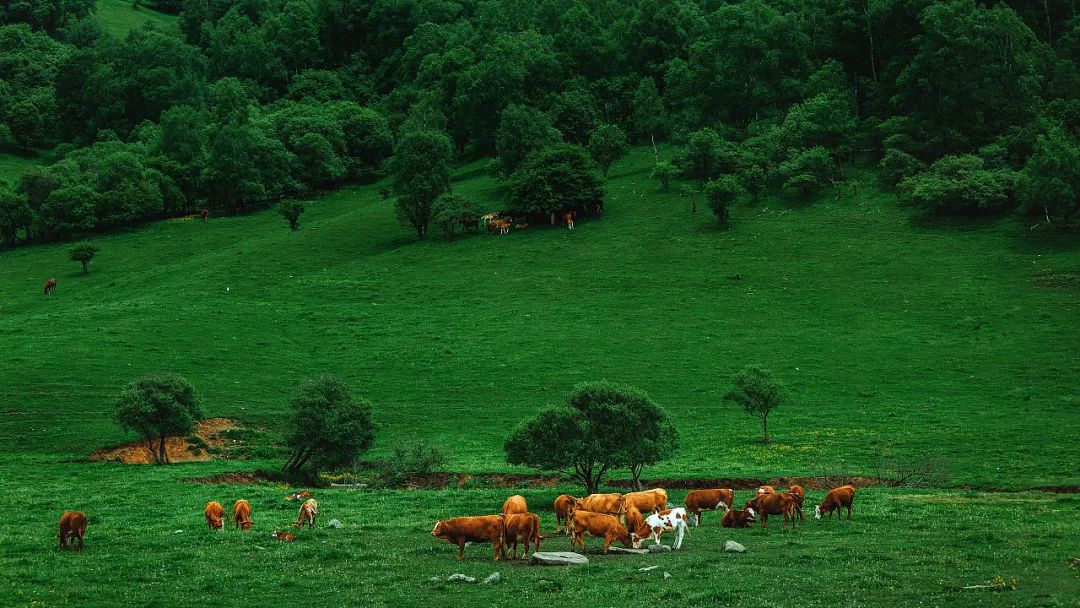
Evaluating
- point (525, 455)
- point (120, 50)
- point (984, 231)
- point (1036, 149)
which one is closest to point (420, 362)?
point (525, 455)

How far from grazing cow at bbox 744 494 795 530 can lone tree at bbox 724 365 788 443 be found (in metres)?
23.1

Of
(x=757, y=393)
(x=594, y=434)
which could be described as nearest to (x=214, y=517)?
(x=594, y=434)

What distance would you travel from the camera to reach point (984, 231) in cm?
9419

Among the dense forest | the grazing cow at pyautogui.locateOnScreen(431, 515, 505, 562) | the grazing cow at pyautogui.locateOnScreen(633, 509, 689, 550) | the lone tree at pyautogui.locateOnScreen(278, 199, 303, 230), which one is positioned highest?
the dense forest

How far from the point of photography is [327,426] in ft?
160

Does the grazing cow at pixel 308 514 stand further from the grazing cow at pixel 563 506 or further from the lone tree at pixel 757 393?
the lone tree at pixel 757 393

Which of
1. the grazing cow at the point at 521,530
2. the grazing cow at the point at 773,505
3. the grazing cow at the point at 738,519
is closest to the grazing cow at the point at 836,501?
the grazing cow at the point at 773,505

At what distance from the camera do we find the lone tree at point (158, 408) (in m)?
53.4

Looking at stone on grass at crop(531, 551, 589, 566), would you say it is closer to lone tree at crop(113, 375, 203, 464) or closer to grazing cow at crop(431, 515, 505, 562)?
grazing cow at crop(431, 515, 505, 562)

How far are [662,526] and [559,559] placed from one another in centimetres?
462

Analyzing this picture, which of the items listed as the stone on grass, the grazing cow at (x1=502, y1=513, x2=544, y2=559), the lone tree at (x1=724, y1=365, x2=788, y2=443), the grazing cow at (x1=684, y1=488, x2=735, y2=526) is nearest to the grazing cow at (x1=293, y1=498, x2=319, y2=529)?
the grazing cow at (x1=502, y1=513, x2=544, y2=559)

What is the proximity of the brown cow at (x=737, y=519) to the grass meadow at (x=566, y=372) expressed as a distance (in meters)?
1.55

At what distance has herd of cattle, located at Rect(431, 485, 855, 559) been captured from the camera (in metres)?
28.1

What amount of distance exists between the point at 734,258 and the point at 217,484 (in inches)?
2273
